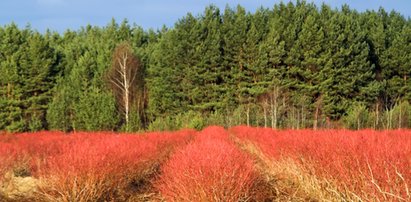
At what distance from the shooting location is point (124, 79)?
3569cm

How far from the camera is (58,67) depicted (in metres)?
39.0

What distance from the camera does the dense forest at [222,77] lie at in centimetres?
3447

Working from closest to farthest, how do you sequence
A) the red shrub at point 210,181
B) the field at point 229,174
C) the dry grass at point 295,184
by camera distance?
the field at point 229,174 → the red shrub at point 210,181 → the dry grass at point 295,184

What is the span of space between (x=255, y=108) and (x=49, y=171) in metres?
29.7

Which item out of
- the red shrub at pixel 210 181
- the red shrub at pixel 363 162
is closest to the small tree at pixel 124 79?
the red shrub at pixel 363 162

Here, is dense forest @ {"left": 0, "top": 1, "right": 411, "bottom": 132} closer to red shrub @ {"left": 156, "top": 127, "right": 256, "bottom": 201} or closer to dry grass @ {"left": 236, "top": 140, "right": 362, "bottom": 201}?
dry grass @ {"left": 236, "top": 140, "right": 362, "bottom": 201}

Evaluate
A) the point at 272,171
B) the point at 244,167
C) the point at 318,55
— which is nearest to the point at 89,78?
the point at 318,55

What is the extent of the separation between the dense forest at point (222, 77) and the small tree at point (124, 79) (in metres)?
0.10

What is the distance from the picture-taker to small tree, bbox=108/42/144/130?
1435 inches

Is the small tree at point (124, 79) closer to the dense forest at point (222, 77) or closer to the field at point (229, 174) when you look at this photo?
the dense forest at point (222, 77)

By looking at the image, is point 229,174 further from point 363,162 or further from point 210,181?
point 363,162

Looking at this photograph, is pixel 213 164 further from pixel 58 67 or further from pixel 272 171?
pixel 58 67

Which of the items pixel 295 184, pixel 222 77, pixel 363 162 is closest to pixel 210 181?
pixel 363 162

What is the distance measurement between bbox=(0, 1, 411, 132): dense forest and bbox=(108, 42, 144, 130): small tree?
0.10 metres
